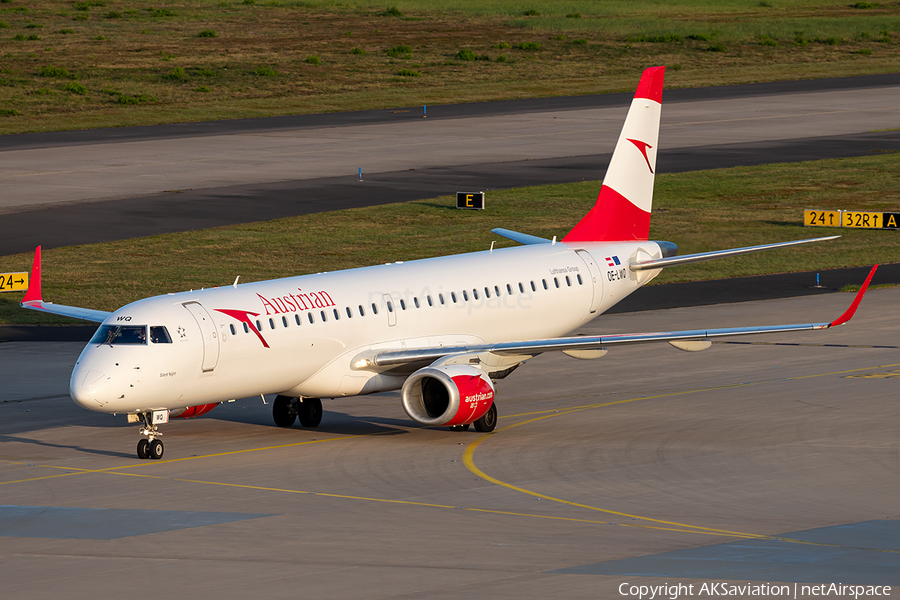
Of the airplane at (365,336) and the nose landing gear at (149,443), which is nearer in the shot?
the airplane at (365,336)

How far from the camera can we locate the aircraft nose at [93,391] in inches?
1183

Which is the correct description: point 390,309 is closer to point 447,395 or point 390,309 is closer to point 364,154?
point 447,395

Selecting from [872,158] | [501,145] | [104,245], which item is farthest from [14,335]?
[872,158]

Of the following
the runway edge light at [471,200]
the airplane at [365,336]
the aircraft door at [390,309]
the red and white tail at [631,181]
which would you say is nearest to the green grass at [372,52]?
the runway edge light at [471,200]

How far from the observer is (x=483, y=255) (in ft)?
126

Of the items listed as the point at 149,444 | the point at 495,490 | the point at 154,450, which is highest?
the point at 149,444

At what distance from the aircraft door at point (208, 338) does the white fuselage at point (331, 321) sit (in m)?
0.03

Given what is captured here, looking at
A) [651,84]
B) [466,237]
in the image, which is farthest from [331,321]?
[466,237]

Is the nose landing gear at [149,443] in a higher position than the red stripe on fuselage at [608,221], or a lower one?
lower

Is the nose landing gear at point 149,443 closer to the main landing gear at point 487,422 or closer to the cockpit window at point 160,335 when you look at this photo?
the cockpit window at point 160,335

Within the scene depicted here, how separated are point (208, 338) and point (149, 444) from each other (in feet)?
9.26

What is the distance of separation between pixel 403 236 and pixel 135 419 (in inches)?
1354

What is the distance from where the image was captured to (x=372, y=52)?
138m

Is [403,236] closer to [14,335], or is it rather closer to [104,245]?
[104,245]
